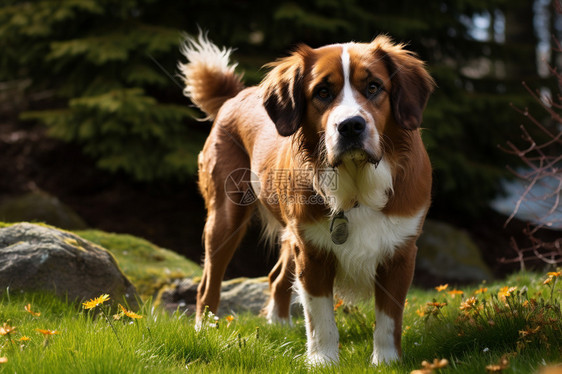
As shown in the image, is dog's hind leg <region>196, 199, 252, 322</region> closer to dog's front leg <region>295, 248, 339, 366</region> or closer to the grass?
the grass

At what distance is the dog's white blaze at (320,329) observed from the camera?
3.46 meters

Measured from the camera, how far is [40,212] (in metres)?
7.89

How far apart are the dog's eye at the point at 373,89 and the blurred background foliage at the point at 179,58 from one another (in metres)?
3.88

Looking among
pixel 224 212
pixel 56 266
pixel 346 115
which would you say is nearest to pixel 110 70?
pixel 224 212

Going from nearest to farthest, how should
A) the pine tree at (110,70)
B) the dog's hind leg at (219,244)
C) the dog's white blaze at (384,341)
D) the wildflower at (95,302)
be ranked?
1. the wildflower at (95,302)
2. the dog's white blaze at (384,341)
3. the dog's hind leg at (219,244)
4. the pine tree at (110,70)

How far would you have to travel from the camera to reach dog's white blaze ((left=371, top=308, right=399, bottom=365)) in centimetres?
333

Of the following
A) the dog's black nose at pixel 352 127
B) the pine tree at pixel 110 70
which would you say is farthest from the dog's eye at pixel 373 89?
the pine tree at pixel 110 70

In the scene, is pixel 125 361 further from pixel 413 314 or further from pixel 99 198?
pixel 99 198

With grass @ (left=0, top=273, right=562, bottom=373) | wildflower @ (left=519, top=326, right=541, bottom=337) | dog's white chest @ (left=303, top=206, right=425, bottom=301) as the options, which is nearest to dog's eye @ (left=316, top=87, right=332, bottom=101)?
dog's white chest @ (left=303, top=206, right=425, bottom=301)

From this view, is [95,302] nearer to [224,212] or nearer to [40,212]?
[224,212]

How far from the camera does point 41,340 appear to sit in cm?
304

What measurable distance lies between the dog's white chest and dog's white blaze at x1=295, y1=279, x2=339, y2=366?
26cm

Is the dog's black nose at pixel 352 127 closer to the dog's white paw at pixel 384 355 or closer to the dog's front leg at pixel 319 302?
the dog's front leg at pixel 319 302

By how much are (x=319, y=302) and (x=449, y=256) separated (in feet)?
18.6
